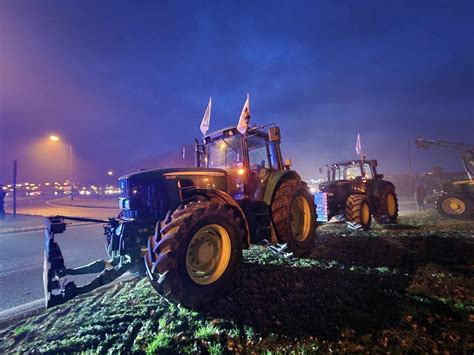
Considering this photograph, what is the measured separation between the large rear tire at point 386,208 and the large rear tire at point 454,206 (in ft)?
11.6

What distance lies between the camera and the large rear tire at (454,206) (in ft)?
40.8

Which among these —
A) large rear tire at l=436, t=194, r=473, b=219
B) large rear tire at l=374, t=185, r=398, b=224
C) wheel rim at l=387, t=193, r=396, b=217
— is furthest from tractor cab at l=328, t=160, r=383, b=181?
large rear tire at l=436, t=194, r=473, b=219

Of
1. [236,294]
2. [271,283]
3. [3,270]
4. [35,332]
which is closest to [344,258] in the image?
[271,283]

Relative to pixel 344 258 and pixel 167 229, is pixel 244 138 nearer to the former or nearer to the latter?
pixel 167 229

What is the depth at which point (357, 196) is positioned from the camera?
9805 mm

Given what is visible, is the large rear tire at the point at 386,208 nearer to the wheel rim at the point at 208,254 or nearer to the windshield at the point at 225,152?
the windshield at the point at 225,152

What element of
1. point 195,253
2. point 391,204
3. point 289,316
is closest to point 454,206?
point 391,204

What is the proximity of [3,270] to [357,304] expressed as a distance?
7.75 metres

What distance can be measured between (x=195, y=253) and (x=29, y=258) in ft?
20.5

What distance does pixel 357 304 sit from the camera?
3.51m

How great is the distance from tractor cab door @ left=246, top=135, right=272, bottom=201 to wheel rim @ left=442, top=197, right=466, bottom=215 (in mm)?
12203

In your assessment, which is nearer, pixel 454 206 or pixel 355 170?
pixel 355 170

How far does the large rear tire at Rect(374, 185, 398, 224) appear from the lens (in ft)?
37.0

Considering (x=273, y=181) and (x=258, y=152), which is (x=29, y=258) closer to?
(x=258, y=152)
